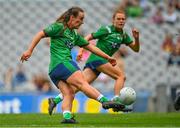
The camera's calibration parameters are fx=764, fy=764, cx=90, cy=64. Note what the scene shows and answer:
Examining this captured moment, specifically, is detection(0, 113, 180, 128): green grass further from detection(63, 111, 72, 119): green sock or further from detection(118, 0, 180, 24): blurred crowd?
detection(118, 0, 180, 24): blurred crowd

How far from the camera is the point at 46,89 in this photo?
23.7 metres

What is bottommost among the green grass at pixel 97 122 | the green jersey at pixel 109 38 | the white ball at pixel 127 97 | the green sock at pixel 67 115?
the green grass at pixel 97 122

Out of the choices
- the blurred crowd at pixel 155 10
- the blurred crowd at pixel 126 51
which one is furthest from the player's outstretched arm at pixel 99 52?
the blurred crowd at pixel 155 10

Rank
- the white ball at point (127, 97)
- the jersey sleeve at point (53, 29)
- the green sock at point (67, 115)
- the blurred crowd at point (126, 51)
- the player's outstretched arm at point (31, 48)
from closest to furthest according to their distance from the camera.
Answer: the player's outstretched arm at point (31, 48)
the jersey sleeve at point (53, 29)
the green sock at point (67, 115)
the white ball at point (127, 97)
the blurred crowd at point (126, 51)

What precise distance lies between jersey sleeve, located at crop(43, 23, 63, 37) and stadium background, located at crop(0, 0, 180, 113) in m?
9.23

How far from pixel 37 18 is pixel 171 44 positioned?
16.7 ft

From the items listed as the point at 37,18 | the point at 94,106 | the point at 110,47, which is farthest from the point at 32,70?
the point at 110,47

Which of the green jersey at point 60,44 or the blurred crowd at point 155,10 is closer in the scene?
the green jersey at point 60,44

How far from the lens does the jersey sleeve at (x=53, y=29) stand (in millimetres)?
13469

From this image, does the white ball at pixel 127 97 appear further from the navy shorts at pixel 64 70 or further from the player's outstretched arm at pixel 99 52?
the navy shorts at pixel 64 70

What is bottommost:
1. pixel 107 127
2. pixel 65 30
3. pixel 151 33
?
pixel 107 127

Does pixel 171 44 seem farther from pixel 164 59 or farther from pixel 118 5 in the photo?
pixel 118 5

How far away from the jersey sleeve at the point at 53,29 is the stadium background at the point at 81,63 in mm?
9225

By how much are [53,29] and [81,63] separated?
1203cm
